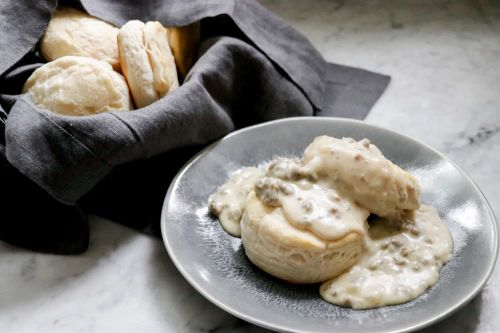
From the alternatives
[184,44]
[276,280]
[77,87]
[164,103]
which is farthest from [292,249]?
[184,44]

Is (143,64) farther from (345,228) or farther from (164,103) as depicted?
(345,228)

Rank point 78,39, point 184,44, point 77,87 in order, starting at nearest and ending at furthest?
point 77,87 < point 78,39 < point 184,44

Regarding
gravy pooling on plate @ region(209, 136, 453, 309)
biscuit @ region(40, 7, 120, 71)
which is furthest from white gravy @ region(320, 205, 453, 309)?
biscuit @ region(40, 7, 120, 71)

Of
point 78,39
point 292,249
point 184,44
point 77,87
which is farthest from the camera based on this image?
point 184,44

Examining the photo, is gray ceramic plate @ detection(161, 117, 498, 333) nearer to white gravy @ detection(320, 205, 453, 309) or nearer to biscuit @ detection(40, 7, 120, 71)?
white gravy @ detection(320, 205, 453, 309)

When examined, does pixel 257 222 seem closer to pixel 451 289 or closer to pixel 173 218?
pixel 173 218

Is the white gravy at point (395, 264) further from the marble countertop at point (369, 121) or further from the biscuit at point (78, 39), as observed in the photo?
the biscuit at point (78, 39)

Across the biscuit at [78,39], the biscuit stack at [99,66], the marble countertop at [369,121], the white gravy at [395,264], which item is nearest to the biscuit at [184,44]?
the biscuit stack at [99,66]
